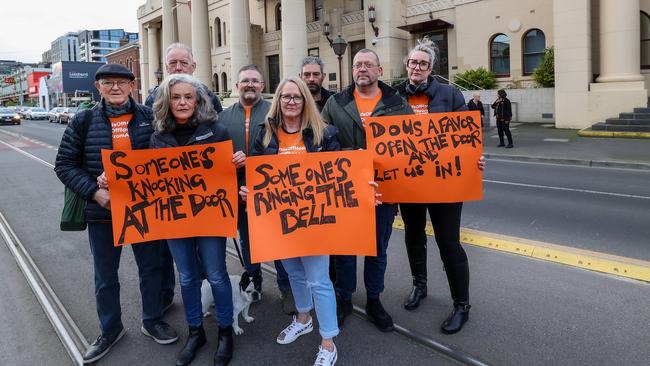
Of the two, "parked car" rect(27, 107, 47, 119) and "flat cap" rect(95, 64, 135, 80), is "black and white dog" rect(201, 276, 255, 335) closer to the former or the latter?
"flat cap" rect(95, 64, 135, 80)

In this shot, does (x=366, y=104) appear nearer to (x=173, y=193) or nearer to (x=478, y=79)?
(x=173, y=193)

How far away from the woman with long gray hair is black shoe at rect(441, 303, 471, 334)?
1608mm

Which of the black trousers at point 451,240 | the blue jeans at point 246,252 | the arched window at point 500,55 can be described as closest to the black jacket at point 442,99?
the black trousers at point 451,240

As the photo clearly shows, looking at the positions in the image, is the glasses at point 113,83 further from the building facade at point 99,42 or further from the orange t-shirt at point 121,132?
the building facade at point 99,42

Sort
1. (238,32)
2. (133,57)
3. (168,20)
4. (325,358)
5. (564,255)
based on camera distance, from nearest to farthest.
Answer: (325,358) < (564,255) < (238,32) < (168,20) < (133,57)

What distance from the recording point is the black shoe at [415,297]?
4008mm

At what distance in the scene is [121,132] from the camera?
3373mm

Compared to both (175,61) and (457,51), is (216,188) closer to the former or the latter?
(175,61)

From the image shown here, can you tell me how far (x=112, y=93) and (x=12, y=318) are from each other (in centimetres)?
228

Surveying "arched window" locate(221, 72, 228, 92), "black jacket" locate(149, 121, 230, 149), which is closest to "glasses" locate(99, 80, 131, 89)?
"black jacket" locate(149, 121, 230, 149)

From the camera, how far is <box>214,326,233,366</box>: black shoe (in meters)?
3.23

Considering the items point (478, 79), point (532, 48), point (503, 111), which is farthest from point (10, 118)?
point (503, 111)

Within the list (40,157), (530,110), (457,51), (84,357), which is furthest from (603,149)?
(40,157)

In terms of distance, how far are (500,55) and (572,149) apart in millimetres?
11577
